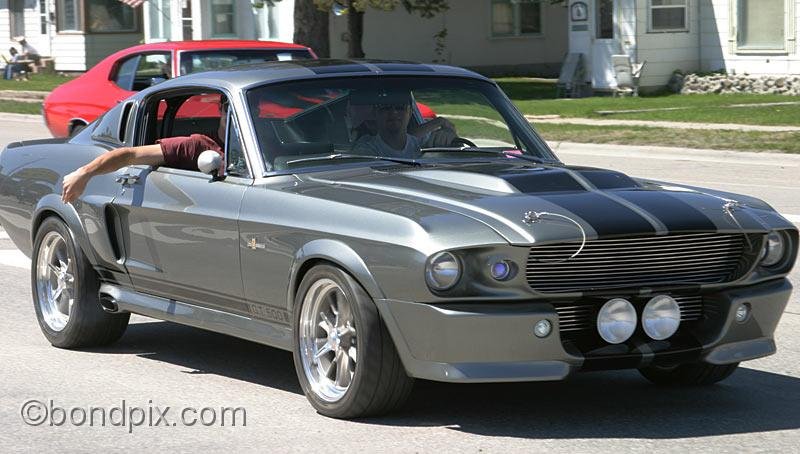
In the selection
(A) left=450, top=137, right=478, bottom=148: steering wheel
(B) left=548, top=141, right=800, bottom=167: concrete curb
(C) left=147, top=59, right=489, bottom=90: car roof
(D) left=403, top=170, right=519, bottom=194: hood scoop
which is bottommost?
(B) left=548, top=141, right=800, bottom=167: concrete curb

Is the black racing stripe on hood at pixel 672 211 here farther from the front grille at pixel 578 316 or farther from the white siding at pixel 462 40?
the white siding at pixel 462 40

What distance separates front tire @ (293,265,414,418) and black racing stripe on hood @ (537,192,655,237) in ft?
3.00

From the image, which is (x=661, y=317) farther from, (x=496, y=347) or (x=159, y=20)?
(x=159, y=20)

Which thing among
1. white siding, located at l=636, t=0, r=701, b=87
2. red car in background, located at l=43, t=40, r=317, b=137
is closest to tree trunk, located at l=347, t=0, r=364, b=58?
white siding, located at l=636, t=0, r=701, b=87

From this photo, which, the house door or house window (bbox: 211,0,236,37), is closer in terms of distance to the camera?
the house door

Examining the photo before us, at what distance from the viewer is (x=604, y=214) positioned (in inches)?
238

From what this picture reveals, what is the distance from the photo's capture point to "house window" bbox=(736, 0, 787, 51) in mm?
30344

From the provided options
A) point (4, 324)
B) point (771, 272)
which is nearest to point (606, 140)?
point (4, 324)

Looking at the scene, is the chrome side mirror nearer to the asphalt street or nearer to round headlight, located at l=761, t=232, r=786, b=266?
the asphalt street

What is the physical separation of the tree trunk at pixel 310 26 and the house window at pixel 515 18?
11.3 metres

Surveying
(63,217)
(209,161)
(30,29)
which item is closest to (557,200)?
(209,161)

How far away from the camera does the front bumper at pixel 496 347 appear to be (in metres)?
5.80

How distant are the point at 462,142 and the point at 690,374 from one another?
1669mm

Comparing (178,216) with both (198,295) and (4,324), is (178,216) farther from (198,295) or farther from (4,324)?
(4,324)
